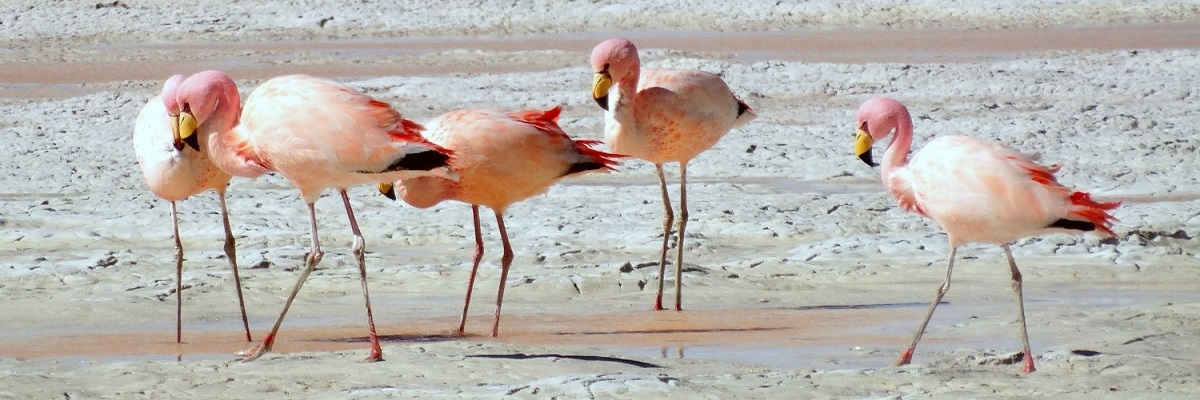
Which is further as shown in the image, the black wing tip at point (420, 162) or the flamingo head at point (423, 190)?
the flamingo head at point (423, 190)

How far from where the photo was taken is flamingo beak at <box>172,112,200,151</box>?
616 cm

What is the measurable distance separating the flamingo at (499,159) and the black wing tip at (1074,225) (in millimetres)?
1985

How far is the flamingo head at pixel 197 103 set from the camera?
6.12m

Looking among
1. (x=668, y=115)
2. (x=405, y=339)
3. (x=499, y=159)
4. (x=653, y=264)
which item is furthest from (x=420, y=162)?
(x=653, y=264)

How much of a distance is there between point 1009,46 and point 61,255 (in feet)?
39.1

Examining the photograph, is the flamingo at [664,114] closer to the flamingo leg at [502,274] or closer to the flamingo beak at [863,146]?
the flamingo leg at [502,274]

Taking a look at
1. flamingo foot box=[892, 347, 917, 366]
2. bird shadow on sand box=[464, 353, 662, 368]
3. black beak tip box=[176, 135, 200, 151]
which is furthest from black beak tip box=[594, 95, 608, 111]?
flamingo foot box=[892, 347, 917, 366]

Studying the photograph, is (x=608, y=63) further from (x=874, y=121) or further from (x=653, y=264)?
(x=874, y=121)

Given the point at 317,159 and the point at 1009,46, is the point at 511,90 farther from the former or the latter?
the point at 317,159

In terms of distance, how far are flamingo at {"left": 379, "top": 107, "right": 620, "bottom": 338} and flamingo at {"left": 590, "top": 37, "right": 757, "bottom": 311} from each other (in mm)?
876

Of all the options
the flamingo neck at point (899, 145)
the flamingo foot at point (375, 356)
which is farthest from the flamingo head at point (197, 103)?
the flamingo neck at point (899, 145)

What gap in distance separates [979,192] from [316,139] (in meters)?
2.37

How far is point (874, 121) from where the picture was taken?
6328 millimetres

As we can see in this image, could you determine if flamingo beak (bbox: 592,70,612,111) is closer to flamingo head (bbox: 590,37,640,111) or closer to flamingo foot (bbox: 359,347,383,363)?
flamingo head (bbox: 590,37,640,111)
